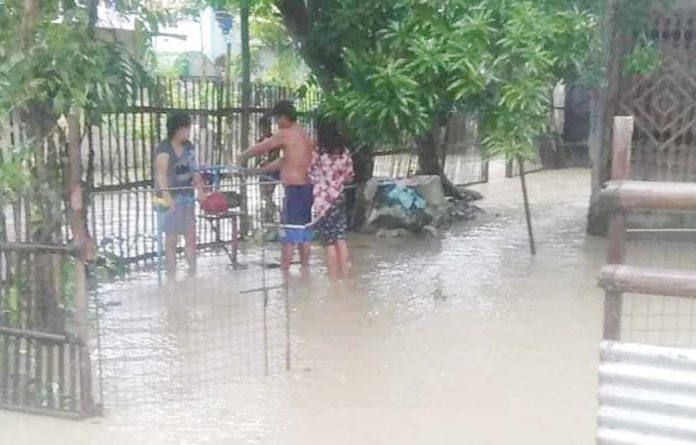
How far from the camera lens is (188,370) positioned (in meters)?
6.53

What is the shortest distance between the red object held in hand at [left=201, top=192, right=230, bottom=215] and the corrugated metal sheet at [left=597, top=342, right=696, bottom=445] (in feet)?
20.3

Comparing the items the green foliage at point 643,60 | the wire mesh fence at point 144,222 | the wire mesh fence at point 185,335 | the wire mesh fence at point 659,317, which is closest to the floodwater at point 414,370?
the wire mesh fence at point 185,335

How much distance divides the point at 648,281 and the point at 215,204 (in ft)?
20.7

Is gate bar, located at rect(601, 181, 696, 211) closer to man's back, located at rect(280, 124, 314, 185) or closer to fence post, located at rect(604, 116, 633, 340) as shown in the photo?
fence post, located at rect(604, 116, 633, 340)

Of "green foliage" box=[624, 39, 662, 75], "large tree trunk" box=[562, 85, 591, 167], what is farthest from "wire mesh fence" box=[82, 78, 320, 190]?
"large tree trunk" box=[562, 85, 591, 167]

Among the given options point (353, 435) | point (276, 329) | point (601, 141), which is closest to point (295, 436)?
point (353, 435)

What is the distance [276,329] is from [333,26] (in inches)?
172

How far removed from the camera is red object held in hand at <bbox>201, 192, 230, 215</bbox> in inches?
364

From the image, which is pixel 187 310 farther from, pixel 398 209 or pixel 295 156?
pixel 398 209

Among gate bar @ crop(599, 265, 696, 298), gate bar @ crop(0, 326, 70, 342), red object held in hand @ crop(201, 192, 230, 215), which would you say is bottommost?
gate bar @ crop(0, 326, 70, 342)

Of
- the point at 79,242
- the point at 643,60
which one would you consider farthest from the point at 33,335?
the point at 643,60

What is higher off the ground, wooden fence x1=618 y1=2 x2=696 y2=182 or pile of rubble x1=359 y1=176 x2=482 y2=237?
wooden fence x1=618 y1=2 x2=696 y2=182

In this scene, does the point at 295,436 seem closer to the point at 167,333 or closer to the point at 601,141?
the point at 167,333

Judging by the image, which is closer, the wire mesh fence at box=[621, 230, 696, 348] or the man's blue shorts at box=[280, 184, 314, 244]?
the wire mesh fence at box=[621, 230, 696, 348]
